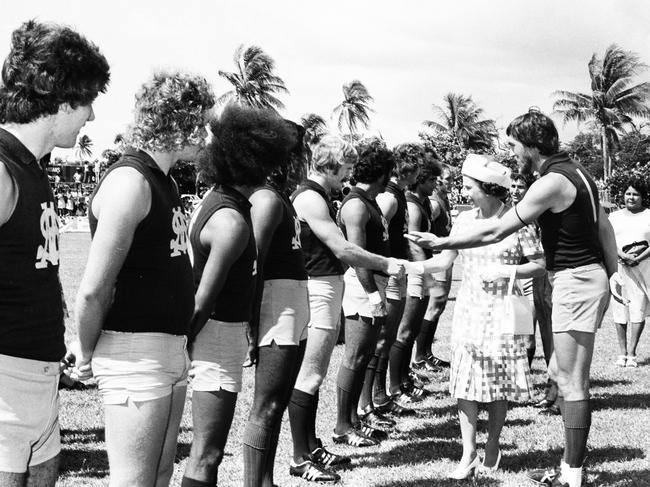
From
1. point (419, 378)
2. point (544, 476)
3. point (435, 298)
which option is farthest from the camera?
point (435, 298)

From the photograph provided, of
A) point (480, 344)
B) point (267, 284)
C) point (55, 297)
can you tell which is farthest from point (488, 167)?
point (55, 297)

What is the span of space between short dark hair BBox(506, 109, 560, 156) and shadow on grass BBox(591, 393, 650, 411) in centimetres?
326

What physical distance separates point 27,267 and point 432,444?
167 inches

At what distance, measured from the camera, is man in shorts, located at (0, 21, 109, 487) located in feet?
6.96

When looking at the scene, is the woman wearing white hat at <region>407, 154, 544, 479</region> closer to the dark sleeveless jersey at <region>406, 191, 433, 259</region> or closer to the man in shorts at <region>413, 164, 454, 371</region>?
the dark sleeveless jersey at <region>406, 191, 433, 259</region>

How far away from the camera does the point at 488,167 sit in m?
4.95

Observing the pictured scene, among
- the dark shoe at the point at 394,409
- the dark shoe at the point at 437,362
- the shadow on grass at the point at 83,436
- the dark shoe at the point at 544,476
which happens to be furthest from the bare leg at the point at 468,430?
the dark shoe at the point at 437,362

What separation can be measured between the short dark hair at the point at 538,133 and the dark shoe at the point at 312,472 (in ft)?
7.95

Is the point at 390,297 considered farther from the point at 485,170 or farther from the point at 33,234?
the point at 33,234

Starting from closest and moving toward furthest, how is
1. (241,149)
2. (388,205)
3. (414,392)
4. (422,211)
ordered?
1. (241,149)
2. (388,205)
3. (414,392)
4. (422,211)

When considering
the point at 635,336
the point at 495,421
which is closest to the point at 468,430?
the point at 495,421

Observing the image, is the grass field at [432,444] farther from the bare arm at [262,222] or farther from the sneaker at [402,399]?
the bare arm at [262,222]

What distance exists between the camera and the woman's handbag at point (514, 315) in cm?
486

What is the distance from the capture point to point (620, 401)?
7.22 m
